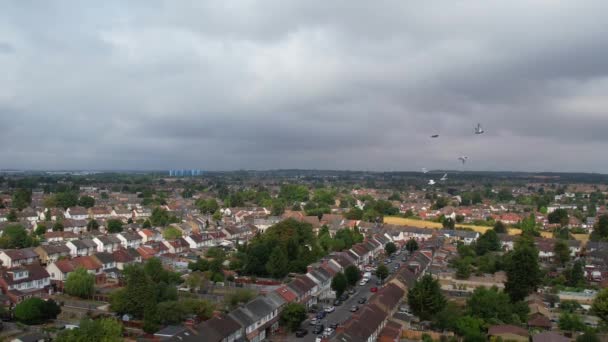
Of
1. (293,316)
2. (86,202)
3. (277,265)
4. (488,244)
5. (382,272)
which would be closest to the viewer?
(293,316)

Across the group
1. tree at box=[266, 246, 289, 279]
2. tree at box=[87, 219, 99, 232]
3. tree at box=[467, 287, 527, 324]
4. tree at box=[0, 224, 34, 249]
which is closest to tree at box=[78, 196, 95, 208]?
tree at box=[87, 219, 99, 232]

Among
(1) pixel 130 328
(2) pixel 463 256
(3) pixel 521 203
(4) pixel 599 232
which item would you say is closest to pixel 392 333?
(1) pixel 130 328

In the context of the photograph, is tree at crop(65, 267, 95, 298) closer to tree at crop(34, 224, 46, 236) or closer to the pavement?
the pavement

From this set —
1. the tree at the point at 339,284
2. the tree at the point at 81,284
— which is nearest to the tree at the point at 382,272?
the tree at the point at 339,284

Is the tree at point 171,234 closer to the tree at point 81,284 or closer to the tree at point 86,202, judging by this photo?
the tree at point 81,284

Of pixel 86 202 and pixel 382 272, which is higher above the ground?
pixel 86 202

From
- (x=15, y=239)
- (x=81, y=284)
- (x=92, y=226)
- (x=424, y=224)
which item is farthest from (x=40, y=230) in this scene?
(x=424, y=224)

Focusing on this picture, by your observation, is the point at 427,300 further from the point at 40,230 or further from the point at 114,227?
the point at 40,230
